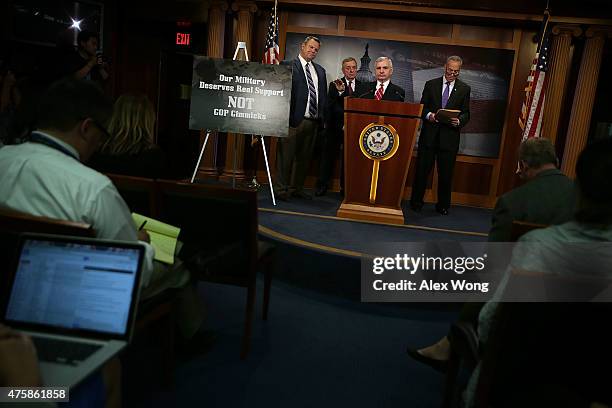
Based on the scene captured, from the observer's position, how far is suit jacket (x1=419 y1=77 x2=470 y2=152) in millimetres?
4734

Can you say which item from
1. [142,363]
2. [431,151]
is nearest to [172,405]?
[142,363]

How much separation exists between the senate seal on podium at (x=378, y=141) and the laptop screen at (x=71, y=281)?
3.01 m

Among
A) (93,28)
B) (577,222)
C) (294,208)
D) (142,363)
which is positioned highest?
(93,28)

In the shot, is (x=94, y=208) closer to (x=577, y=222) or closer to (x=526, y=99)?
(x=577, y=222)

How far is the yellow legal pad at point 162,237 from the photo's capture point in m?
1.87

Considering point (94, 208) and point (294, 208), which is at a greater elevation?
point (94, 208)

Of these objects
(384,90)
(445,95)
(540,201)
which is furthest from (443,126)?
(540,201)

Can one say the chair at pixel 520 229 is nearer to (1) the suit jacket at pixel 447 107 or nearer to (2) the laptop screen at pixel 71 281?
(2) the laptop screen at pixel 71 281

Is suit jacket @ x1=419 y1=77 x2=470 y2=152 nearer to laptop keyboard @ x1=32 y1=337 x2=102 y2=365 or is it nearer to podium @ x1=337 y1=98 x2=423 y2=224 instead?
podium @ x1=337 y1=98 x2=423 y2=224

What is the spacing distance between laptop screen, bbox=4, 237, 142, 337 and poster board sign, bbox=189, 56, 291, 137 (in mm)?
3228

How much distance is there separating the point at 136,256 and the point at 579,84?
18.2 ft

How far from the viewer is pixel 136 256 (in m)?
1.14

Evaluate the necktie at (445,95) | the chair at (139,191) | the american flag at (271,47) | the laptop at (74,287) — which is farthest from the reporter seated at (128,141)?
the necktie at (445,95)

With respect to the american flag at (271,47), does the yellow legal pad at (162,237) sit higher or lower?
lower
